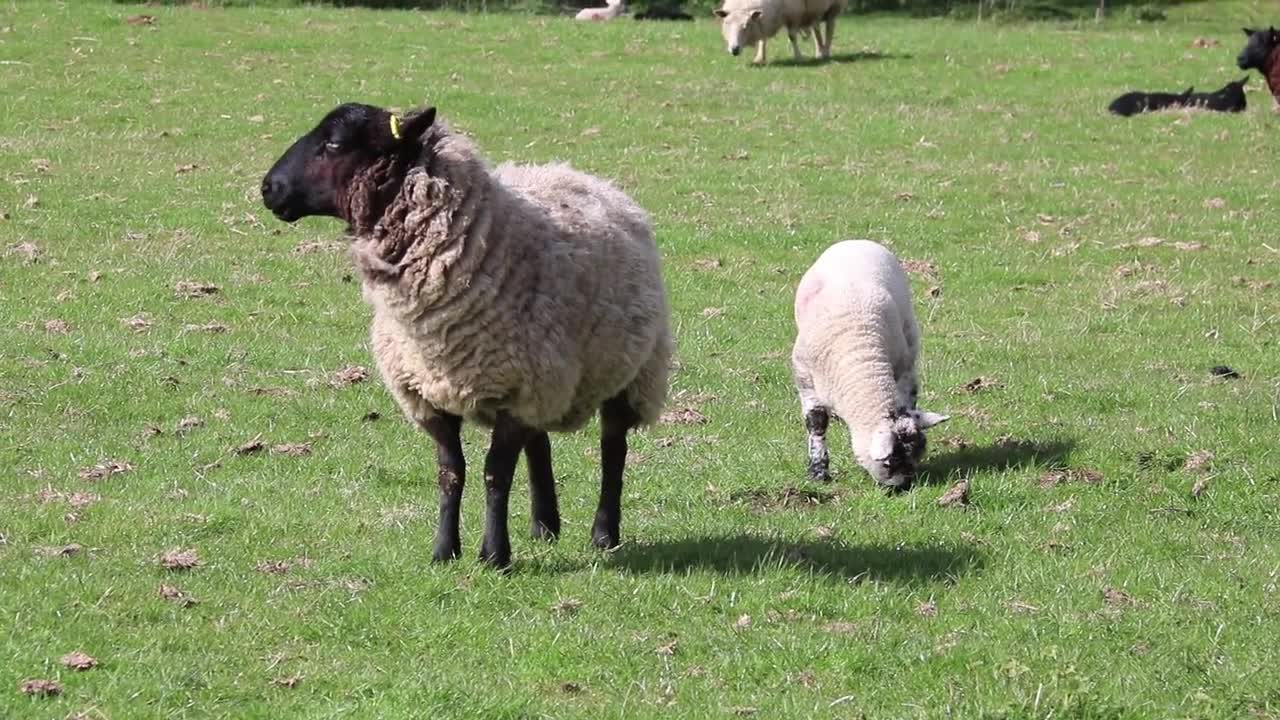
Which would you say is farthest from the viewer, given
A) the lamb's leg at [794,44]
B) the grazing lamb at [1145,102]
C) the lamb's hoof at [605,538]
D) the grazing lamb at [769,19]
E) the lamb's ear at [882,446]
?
the lamb's leg at [794,44]

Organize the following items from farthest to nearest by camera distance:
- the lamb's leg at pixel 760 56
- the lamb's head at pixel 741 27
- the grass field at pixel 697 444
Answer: the lamb's leg at pixel 760 56, the lamb's head at pixel 741 27, the grass field at pixel 697 444

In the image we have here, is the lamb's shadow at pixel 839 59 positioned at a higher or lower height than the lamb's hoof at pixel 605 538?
lower

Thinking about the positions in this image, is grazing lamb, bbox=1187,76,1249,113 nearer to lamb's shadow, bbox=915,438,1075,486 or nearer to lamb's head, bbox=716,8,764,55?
lamb's head, bbox=716,8,764,55

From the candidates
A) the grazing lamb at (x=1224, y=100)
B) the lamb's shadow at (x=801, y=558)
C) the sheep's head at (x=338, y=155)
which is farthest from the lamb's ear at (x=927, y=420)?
the grazing lamb at (x=1224, y=100)

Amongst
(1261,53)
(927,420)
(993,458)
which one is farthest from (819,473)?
(1261,53)

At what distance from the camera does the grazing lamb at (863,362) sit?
404 inches

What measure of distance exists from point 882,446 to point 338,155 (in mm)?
3811

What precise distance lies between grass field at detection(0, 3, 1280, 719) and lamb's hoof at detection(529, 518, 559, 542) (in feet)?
0.76

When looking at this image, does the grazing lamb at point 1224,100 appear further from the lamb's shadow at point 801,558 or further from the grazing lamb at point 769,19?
the lamb's shadow at point 801,558

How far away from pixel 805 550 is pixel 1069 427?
3404 millimetres

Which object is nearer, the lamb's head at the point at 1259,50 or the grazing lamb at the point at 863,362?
the grazing lamb at the point at 863,362

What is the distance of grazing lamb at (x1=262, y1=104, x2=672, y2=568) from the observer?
788 cm

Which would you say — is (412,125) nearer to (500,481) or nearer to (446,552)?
(500,481)

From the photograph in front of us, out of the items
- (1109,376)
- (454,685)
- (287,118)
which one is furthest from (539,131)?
(454,685)
